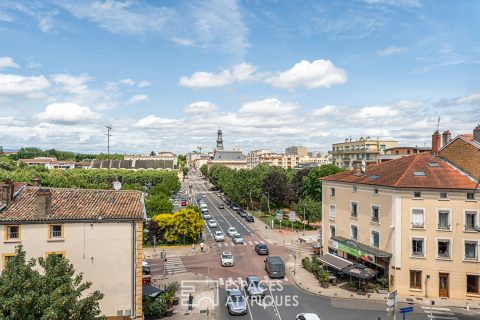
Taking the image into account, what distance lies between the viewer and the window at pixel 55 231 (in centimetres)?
2475

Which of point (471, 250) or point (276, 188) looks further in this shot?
point (276, 188)

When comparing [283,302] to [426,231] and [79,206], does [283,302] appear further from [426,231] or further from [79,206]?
[79,206]

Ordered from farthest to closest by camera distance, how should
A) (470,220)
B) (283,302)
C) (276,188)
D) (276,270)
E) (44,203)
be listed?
1. (276,188)
2. (276,270)
3. (470,220)
4. (283,302)
5. (44,203)

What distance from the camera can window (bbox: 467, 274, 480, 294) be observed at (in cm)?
3150

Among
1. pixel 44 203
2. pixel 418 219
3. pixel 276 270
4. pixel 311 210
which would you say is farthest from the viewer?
pixel 311 210

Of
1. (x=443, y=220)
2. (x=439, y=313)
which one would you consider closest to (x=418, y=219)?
(x=443, y=220)

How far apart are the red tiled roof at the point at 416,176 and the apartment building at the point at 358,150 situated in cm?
5222

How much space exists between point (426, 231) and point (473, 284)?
612 cm

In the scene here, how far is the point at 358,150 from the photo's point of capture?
98.2 metres

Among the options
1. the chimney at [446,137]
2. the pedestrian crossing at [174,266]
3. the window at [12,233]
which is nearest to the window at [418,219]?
the chimney at [446,137]

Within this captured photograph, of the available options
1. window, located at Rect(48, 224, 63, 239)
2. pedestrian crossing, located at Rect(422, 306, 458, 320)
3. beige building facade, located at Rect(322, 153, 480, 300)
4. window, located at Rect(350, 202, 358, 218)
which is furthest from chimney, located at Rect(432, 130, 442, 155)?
window, located at Rect(48, 224, 63, 239)

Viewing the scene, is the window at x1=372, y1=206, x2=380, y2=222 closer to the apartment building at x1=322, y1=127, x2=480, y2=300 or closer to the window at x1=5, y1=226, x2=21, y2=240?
the apartment building at x1=322, y1=127, x2=480, y2=300

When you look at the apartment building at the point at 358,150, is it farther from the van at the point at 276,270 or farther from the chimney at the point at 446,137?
the van at the point at 276,270

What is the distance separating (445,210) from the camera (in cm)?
3216
